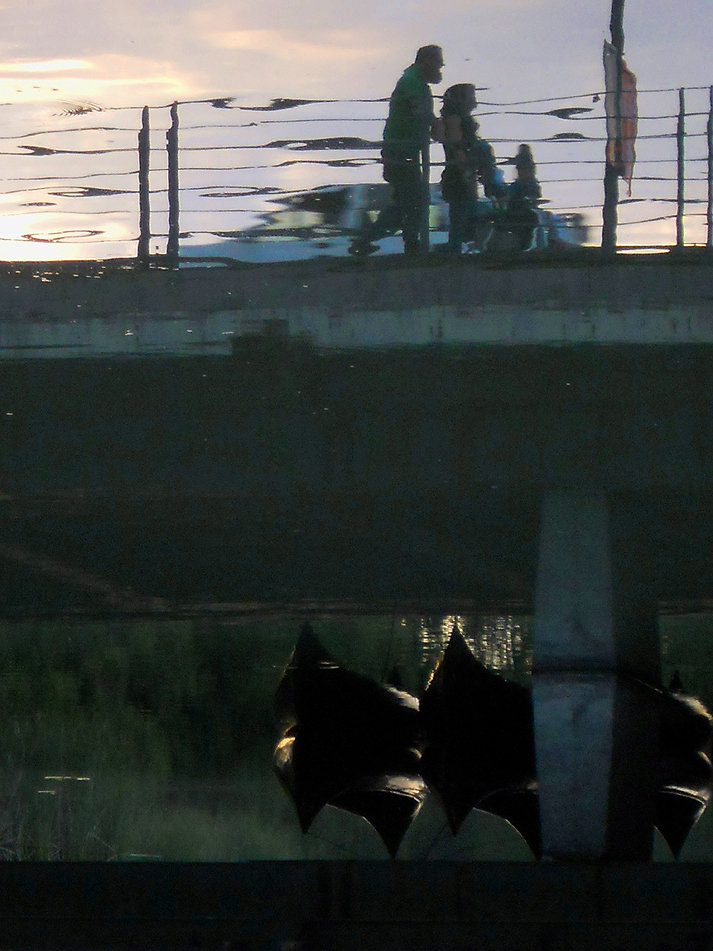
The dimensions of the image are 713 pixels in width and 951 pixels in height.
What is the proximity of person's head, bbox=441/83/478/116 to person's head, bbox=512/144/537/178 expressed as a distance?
444 millimetres

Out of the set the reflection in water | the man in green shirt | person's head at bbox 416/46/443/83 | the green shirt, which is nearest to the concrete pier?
the man in green shirt

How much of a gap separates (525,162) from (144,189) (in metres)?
2.61

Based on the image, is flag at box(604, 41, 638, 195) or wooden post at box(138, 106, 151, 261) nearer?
flag at box(604, 41, 638, 195)

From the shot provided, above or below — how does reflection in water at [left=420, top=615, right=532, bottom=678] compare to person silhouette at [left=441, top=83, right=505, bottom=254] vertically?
A: below

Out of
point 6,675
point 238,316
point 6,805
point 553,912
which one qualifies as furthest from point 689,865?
point 6,675

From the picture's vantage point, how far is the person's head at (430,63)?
8141mm

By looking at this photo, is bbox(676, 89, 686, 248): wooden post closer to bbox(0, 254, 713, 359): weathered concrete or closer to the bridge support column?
bbox(0, 254, 713, 359): weathered concrete

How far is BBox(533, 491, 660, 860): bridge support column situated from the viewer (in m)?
11.3

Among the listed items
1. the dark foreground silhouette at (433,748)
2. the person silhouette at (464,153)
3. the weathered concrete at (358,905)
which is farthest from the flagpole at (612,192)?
the dark foreground silhouette at (433,748)

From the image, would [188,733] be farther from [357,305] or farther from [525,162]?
[525,162]

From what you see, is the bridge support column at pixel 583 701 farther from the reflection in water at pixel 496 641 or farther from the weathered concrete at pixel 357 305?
the reflection in water at pixel 496 641

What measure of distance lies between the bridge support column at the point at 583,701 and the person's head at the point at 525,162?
12.1 ft

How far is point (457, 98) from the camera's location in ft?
26.6

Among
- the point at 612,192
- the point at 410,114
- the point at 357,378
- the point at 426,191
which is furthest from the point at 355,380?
the point at 612,192
